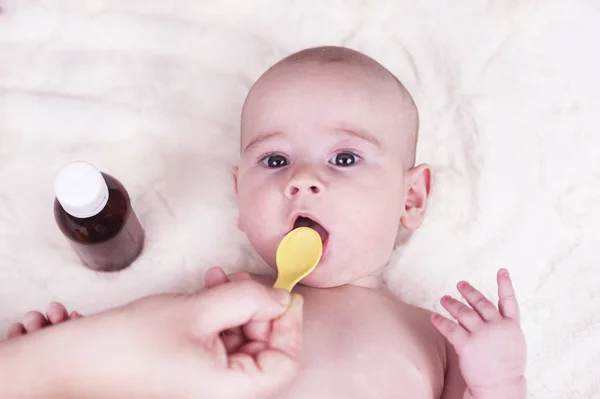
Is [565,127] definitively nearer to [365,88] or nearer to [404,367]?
[365,88]

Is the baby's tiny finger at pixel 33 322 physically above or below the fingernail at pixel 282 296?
below

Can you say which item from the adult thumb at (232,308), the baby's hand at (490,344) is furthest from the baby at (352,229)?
the adult thumb at (232,308)

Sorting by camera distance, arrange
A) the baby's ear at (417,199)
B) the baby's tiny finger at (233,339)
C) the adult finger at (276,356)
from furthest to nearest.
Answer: the baby's ear at (417,199), the baby's tiny finger at (233,339), the adult finger at (276,356)

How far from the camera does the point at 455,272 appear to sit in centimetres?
122

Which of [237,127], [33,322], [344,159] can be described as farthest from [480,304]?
[33,322]

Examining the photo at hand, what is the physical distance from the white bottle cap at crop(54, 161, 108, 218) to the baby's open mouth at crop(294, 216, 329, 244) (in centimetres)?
29

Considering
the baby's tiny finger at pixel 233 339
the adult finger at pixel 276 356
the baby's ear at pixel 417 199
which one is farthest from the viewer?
the baby's ear at pixel 417 199

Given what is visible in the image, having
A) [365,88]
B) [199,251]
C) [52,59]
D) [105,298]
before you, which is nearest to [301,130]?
[365,88]

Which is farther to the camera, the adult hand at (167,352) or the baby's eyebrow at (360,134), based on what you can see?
the baby's eyebrow at (360,134)

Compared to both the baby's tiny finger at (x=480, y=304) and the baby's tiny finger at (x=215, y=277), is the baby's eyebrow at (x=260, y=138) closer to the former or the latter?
the baby's tiny finger at (x=215, y=277)

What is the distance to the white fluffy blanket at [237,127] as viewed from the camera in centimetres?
120

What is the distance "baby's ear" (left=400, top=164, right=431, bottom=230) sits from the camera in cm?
114

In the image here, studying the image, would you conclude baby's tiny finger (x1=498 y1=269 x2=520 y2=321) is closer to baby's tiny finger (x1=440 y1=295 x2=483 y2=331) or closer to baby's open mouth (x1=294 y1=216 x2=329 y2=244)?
baby's tiny finger (x1=440 y1=295 x2=483 y2=331)

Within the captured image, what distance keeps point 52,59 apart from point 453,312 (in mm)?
882
